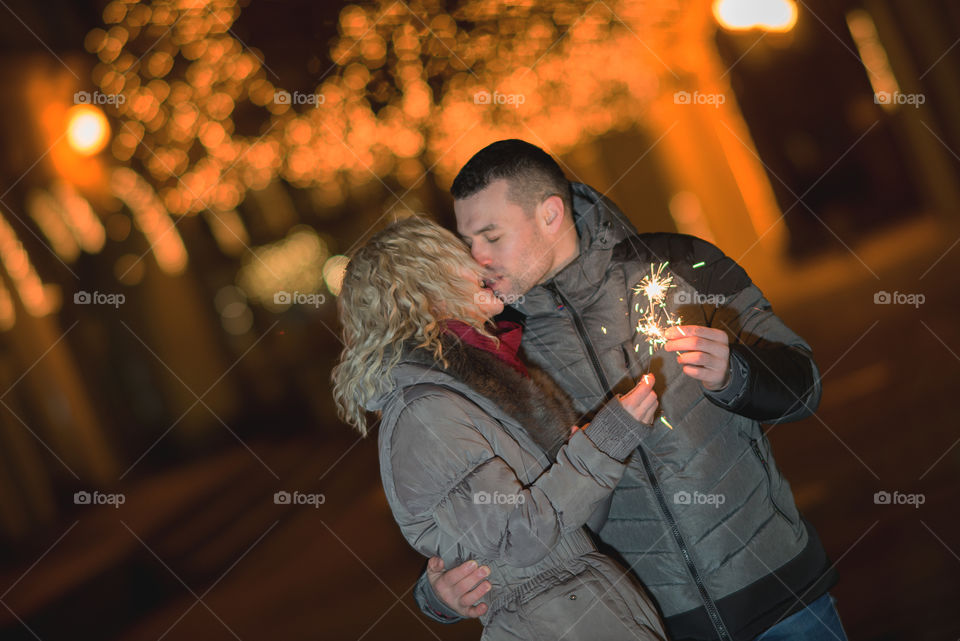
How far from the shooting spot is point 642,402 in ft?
5.79

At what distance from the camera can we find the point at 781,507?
6.74 feet


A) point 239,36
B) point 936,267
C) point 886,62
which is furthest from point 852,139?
point 239,36

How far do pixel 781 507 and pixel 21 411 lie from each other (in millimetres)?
12083

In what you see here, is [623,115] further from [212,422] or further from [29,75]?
[212,422]

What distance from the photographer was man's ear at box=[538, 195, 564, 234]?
2.29 metres

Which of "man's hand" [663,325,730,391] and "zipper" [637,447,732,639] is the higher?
"man's hand" [663,325,730,391]

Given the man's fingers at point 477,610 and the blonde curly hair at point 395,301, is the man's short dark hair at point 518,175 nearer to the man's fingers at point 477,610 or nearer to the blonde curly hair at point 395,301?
the blonde curly hair at point 395,301
